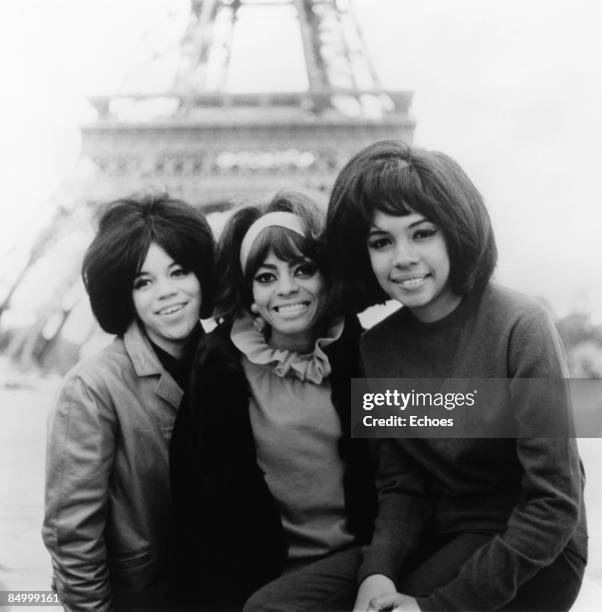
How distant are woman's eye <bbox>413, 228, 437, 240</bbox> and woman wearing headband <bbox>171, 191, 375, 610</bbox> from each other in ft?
0.44

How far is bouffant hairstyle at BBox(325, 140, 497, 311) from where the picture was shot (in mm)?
818

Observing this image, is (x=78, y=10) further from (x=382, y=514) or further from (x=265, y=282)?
(x=382, y=514)

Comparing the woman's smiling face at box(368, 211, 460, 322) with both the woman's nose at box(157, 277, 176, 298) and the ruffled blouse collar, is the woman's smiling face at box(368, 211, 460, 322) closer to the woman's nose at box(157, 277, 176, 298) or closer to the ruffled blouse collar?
the ruffled blouse collar

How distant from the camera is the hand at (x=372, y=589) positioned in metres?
0.82

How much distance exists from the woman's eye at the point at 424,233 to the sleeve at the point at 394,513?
28 centimetres

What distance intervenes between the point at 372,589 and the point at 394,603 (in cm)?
3

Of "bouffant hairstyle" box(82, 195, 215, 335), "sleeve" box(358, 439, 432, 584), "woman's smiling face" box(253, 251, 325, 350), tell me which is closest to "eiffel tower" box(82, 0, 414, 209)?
"bouffant hairstyle" box(82, 195, 215, 335)

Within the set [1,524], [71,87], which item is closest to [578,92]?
[71,87]

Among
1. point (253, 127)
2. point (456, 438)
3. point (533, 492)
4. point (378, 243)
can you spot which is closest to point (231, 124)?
point (253, 127)

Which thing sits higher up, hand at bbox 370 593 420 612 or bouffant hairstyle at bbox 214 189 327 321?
bouffant hairstyle at bbox 214 189 327 321

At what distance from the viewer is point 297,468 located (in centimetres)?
91

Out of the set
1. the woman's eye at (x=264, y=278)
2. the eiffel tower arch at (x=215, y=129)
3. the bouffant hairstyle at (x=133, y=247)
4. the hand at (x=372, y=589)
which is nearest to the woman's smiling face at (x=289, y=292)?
the woman's eye at (x=264, y=278)

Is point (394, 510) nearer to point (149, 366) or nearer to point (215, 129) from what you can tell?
point (149, 366)

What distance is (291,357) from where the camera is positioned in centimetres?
91
